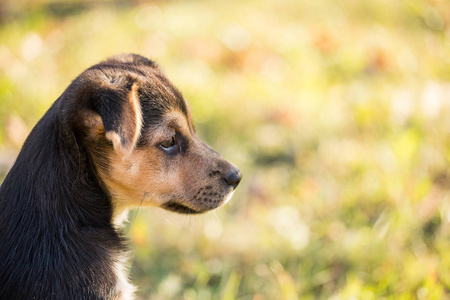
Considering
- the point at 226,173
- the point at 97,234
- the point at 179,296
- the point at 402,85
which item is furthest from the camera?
the point at 402,85

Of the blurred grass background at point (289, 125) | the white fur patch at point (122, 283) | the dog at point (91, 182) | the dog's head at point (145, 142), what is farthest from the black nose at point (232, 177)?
the blurred grass background at point (289, 125)

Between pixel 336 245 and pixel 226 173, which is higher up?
pixel 226 173

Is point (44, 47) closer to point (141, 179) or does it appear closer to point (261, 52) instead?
point (261, 52)

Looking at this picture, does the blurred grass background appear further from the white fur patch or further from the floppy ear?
the floppy ear

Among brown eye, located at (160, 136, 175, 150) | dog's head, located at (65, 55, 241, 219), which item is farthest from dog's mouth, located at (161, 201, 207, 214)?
brown eye, located at (160, 136, 175, 150)

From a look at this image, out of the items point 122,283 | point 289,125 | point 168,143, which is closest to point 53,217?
point 122,283

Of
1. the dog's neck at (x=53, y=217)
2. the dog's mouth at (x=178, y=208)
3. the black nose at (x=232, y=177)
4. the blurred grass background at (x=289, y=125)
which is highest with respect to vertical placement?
the dog's neck at (x=53, y=217)

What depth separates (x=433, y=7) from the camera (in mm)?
7340

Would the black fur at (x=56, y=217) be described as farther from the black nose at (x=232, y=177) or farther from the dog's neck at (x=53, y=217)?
the black nose at (x=232, y=177)

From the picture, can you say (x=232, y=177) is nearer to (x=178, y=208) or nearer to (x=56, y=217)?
(x=178, y=208)

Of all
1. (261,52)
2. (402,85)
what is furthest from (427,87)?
(261,52)

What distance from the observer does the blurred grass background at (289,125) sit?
367 cm

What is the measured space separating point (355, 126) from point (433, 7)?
11.0ft

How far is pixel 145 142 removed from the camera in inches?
106
